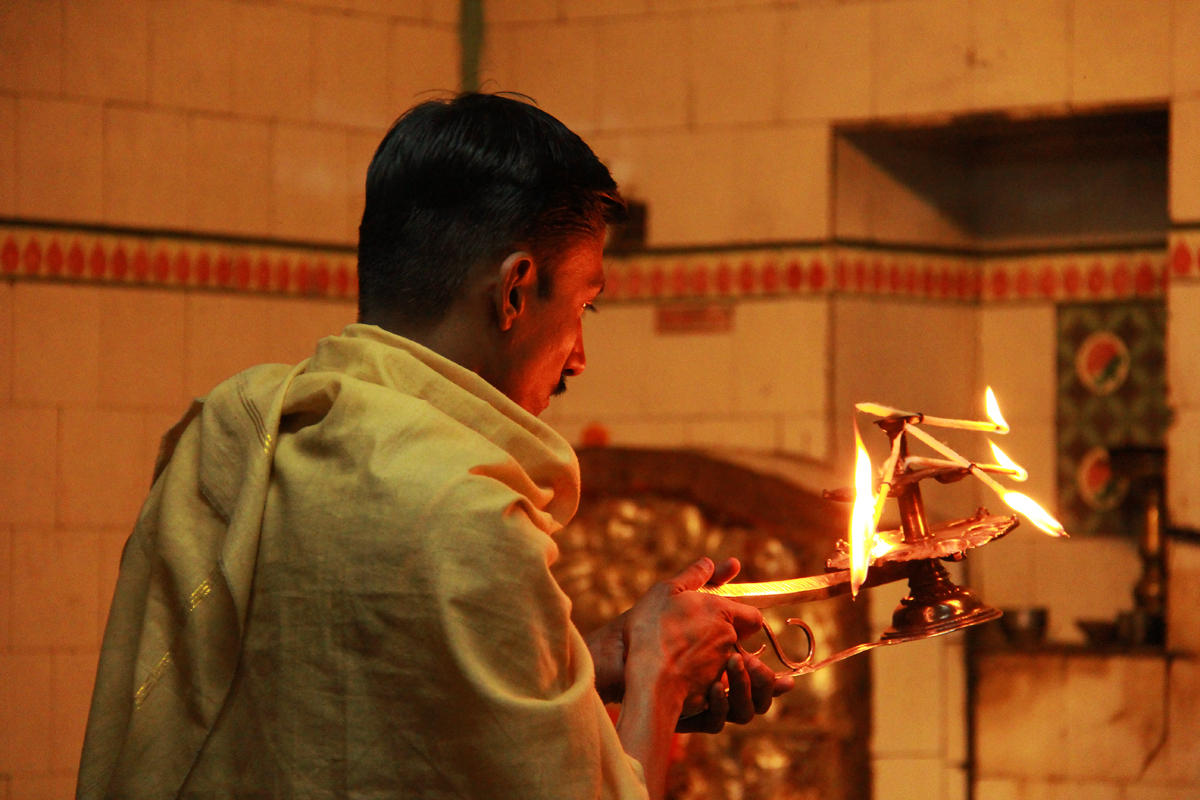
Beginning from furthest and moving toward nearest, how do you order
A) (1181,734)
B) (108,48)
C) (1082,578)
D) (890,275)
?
(1082,578)
(890,275)
(108,48)
(1181,734)

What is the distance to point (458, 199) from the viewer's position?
4.47 feet

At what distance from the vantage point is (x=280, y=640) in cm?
121

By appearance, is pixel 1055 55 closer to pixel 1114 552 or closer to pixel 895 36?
pixel 895 36

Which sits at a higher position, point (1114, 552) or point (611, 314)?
point (611, 314)

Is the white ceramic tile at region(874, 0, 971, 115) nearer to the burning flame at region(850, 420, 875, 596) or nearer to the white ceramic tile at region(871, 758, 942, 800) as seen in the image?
the white ceramic tile at region(871, 758, 942, 800)

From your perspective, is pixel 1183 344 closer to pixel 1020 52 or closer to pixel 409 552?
pixel 1020 52

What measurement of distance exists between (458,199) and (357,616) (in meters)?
0.43

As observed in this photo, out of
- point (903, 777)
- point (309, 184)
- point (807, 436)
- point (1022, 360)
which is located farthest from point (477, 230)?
point (1022, 360)

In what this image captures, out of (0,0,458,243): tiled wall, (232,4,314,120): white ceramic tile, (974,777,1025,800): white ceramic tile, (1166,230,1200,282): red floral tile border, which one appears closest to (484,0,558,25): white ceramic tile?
(0,0,458,243): tiled wall

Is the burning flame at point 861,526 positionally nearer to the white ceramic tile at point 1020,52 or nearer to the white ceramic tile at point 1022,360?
the white ceramic tile at point 1020,52

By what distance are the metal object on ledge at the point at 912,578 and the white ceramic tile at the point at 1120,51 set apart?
2572 millimetres

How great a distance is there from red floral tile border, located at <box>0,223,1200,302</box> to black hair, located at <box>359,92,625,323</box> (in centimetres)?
265

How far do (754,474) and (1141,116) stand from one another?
59.3 inches

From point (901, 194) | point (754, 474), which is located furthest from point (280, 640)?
point (901, 194)
